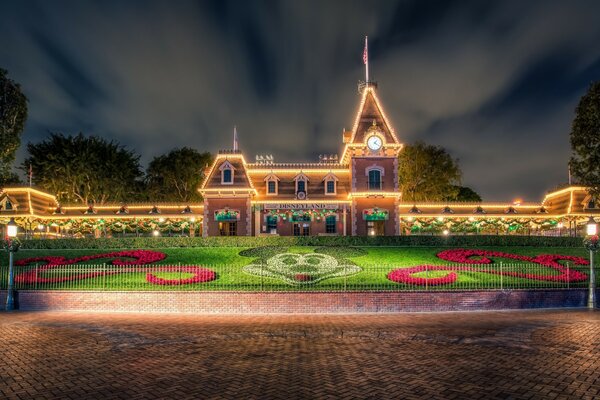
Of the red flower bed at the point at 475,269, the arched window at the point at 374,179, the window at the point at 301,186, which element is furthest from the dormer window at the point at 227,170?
the red flower bed at the point at 475,269

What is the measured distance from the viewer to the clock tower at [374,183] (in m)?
40.3

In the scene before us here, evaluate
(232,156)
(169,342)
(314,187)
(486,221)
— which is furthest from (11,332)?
(486,221)

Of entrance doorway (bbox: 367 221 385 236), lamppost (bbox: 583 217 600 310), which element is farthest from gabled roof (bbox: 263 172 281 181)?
lamppost (bbox: 583 217 600 310)

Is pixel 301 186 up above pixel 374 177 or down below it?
below

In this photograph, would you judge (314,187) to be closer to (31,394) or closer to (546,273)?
(546,273)

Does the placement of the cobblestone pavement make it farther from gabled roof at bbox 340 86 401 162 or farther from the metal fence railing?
gabled roof at bbox 340 86 401 162

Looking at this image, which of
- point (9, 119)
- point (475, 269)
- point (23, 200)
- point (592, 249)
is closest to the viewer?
point (592, 249)

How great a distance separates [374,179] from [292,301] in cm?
2373

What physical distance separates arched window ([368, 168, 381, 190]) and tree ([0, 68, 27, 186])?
Result: 2955 centimetres

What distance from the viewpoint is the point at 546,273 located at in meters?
23.2

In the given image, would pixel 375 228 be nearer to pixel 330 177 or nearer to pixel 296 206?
pixel 330 177

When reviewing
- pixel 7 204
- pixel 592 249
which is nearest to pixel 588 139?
pixel 592 249

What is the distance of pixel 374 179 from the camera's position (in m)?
40.8

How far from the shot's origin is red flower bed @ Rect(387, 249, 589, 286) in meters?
20.8
